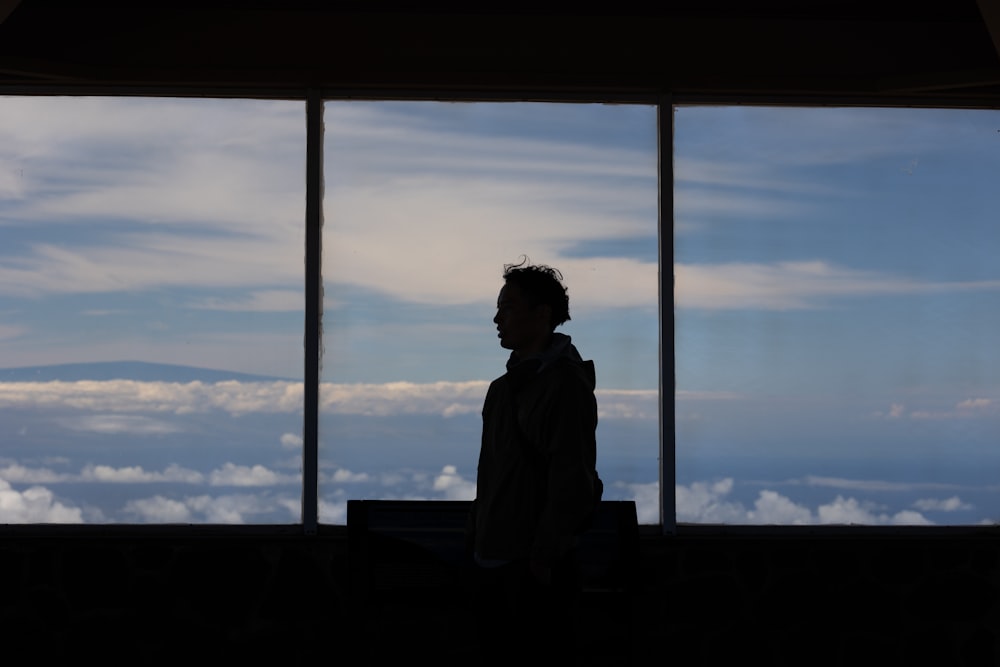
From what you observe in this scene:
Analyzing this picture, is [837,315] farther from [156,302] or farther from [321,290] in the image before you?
[156,302]

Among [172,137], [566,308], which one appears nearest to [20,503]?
[172,137]

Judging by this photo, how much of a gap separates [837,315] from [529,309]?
9.41 feet

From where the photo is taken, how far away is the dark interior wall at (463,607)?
19.2ft

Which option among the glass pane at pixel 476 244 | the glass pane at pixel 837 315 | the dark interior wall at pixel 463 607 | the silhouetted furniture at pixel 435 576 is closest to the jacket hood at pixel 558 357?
the silhouetted furniture at pixel 435 576

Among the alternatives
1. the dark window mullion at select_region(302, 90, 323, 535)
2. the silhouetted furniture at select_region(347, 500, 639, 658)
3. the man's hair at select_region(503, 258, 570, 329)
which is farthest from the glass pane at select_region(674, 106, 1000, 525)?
the man's hair at select_region(503, 258, 570, 329)

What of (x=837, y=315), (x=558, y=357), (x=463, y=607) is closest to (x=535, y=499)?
(x=558, y=357)

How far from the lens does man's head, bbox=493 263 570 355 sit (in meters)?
3.77

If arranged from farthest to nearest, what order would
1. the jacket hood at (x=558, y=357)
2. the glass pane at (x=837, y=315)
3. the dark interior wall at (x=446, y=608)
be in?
the glass pane at (x=837, y=315) → the dark interior wall at (x=446, y=608) → the jacket hood at (x=558, y=357)

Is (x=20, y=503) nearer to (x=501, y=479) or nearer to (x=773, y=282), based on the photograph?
(x=501, y=479)

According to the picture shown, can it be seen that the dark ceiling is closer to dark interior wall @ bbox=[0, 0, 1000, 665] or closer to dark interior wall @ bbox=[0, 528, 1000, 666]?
dark interior wall @ bbox=[0, 0, 1000, 665]

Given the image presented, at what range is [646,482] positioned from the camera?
6.03m

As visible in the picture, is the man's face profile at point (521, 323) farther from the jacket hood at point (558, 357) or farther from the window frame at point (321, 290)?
the window frame at point (321, 290)

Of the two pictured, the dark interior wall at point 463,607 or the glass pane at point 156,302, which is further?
the glass pane at point 156,302

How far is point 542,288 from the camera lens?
12.4ft
